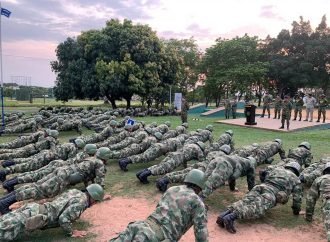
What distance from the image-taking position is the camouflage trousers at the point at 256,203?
22.5 feet

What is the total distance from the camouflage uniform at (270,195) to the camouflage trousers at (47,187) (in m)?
3.63

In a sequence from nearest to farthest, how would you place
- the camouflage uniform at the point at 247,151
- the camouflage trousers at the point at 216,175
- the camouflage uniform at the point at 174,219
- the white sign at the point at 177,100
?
1. the camouflage uniform at the point at 174,219
2. the camouflage trousers at the point at 216,175
3. the camouflage uniform at the point at 247,151
4. the white sign at the point at 177,100

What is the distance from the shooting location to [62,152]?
1097cm

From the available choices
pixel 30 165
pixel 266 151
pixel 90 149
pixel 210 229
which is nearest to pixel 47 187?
pixel 90 149

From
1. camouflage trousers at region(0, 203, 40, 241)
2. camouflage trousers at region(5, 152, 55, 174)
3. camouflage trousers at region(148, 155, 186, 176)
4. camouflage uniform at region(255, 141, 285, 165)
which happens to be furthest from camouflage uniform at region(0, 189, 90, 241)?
camouflage uniform at region(255, 141, 285, 165)

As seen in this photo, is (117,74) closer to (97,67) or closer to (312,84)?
(97,67)

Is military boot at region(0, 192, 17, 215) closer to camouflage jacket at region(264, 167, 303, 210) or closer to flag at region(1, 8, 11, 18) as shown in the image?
camouflage jacket at region(264, 167, 303, 210)

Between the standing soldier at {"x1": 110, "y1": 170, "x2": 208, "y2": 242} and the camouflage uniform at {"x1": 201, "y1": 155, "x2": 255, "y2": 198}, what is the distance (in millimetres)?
2967

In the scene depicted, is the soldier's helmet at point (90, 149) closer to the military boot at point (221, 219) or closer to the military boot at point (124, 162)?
the military boot at point (124, 162)

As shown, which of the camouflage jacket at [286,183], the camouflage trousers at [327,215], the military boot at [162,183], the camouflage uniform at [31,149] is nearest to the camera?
the camouflage trousers at [327,215]

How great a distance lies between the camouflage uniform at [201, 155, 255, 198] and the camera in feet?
25.7

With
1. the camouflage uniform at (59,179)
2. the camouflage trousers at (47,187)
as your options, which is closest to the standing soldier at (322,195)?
the camouflage uniform at (59,179)

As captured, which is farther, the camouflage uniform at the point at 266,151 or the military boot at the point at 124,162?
the military boot at the point at 124,162

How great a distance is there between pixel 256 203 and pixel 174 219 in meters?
2.84
